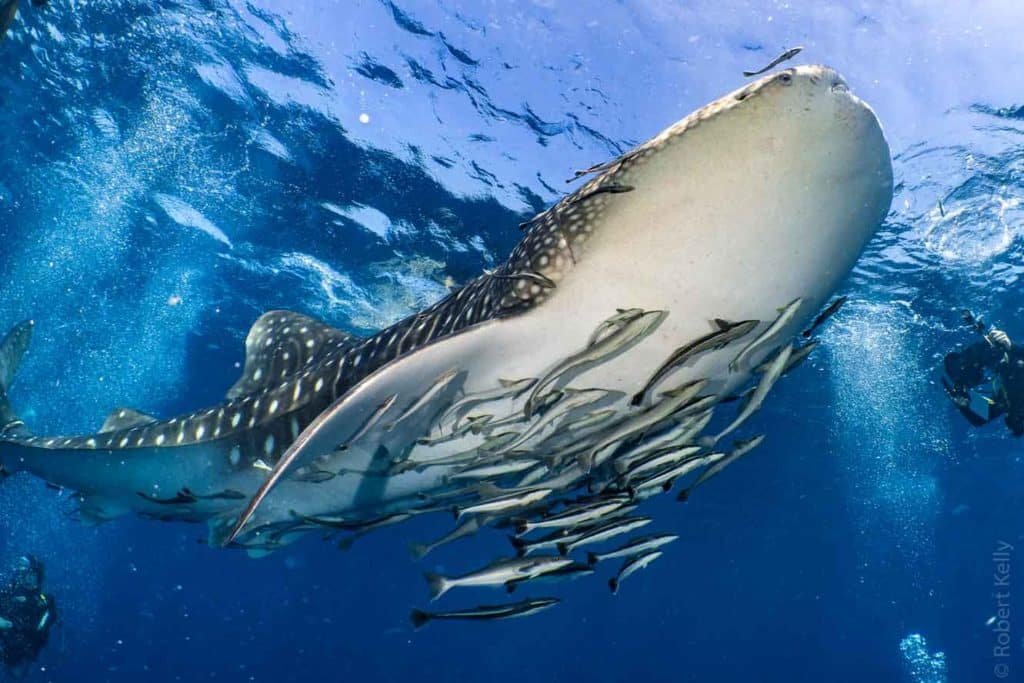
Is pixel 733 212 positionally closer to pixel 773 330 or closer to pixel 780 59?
pixel 780 59

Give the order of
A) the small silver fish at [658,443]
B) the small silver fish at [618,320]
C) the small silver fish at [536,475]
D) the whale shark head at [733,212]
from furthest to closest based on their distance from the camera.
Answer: the small silver fish at [536,475]
the small silver fish at [658,443]
the small silver fish at [618,320]
the whale shark head at [733,212]

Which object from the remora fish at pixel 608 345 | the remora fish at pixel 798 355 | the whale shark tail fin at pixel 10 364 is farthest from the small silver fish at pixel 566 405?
the whale shark tail fin at pixel 10 364

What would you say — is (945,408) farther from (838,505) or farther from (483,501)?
(483,501)

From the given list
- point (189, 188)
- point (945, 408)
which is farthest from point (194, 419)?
point (945, 408)

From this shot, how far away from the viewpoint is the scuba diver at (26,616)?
13.1 m

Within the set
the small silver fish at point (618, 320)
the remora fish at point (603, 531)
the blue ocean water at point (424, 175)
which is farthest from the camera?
the blue ocean water at point (424, 175)

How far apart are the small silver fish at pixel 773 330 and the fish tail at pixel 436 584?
231 cm

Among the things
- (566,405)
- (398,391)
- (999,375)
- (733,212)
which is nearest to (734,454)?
(566,405)

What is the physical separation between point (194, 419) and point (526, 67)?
820 cm

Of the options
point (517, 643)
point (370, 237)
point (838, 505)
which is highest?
point (370, 237)

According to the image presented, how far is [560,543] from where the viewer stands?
387 centimetres

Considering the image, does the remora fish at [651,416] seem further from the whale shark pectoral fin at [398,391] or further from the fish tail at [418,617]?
the fish tail at [418,617]

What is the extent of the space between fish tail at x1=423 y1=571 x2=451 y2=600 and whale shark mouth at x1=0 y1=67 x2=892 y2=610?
449mm

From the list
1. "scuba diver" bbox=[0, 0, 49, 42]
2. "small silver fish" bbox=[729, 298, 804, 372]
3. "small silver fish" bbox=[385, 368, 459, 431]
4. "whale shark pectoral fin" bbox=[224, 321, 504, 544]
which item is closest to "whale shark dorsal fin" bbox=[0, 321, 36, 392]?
"scuba diver" bbox=[0, 0, 49, 42]
